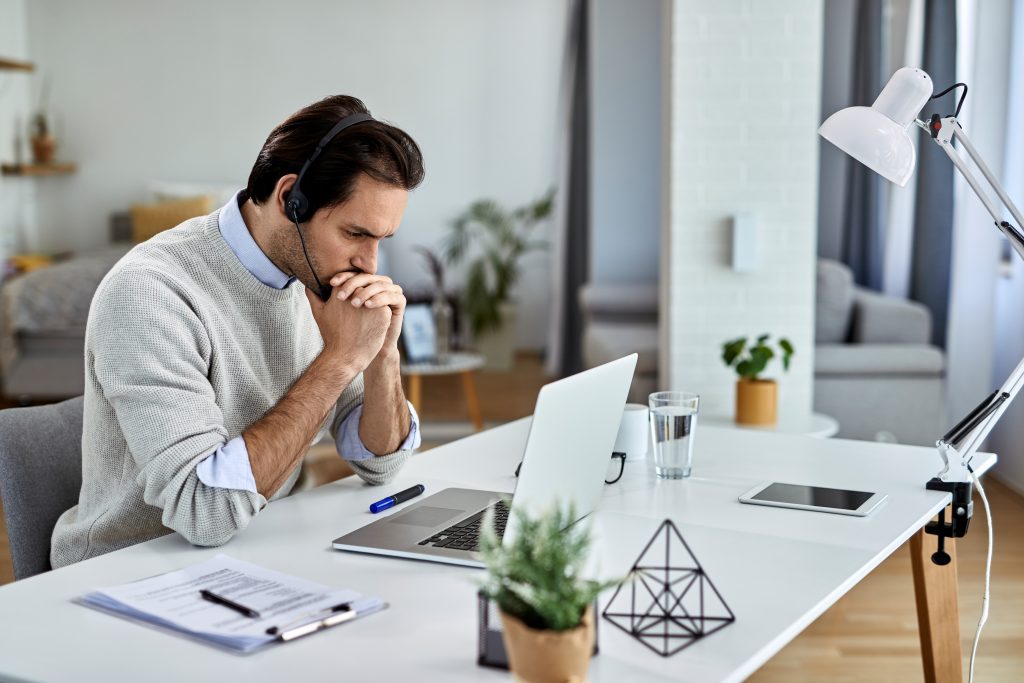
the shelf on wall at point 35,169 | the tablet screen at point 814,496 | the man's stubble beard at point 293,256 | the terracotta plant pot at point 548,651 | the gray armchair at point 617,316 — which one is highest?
the shelf on wall at point 35,169

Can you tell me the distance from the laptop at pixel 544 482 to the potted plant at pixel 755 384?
1902 millimetres

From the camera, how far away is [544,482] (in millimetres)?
1181

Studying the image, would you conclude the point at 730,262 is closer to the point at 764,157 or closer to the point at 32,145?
the point at 764,157

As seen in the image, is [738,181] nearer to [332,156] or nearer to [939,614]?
[939,614]

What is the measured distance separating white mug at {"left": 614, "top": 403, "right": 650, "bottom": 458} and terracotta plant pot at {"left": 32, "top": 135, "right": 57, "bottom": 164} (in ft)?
20.8

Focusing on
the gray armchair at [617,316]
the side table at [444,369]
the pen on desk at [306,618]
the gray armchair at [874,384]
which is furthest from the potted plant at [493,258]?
the pen on desk at [306,618]

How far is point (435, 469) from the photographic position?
1.81 metres

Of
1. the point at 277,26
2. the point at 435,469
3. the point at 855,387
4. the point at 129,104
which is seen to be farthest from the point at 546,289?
the point at 435,469

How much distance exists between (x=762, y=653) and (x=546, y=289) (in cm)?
647

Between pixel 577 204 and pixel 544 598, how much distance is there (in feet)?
18.8

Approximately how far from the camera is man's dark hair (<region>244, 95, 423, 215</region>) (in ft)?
5.27

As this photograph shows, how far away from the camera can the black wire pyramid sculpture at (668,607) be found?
107 cm

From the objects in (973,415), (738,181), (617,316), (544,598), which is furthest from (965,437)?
(617,316)

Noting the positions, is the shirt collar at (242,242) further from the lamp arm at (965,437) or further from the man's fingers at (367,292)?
the lamp arm at (965,437)
